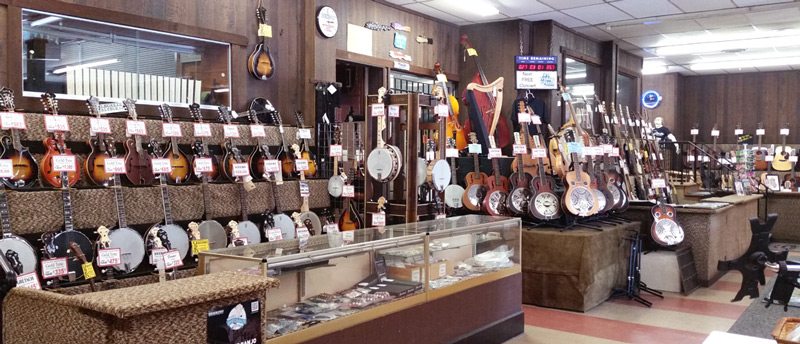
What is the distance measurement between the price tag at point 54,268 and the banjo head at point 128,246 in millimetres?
345

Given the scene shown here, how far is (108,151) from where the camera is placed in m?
4.55

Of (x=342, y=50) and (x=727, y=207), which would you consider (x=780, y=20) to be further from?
(x=342, y=50)

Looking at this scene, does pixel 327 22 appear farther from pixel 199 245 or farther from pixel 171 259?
pixel 171 259

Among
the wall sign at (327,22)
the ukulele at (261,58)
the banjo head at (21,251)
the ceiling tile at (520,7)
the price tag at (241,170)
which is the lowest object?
the banjo head at (21,251)

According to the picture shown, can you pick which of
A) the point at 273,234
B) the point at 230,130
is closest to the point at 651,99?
the point at 273,234

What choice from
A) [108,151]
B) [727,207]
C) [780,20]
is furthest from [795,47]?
[108,151]

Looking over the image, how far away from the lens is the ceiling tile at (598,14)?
7.98 metres

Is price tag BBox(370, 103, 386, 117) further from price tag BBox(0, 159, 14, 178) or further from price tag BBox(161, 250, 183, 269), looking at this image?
price tag BBox(0, 159, 14, 178)

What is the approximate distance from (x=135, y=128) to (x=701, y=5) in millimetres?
6436

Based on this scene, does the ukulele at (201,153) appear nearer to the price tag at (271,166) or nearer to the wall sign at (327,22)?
the price tag at (271,166)

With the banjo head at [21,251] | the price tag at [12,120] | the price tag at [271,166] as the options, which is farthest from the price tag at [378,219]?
the price tag at [12,120]

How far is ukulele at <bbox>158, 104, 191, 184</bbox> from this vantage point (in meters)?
4.97

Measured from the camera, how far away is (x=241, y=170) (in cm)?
530

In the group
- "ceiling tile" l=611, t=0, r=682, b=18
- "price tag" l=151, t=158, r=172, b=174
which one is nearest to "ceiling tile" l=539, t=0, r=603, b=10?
"ceiling tile" l=611, t=0, r=682, b=18
